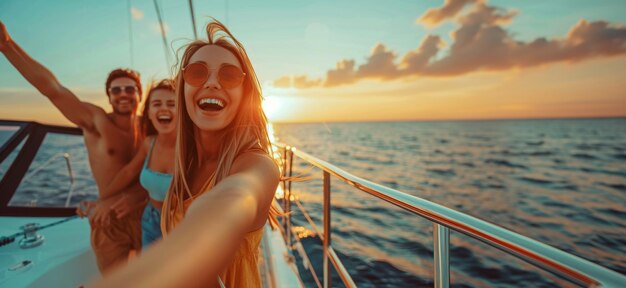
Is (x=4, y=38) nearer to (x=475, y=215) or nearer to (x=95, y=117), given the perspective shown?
(x=95, y=117)

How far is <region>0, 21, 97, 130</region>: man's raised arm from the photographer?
199 centimetres

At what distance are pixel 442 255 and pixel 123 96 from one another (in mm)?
2684

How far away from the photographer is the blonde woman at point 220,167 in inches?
22.8

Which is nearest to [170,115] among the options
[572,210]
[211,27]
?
[211,27]

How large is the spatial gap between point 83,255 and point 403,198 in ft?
9.58

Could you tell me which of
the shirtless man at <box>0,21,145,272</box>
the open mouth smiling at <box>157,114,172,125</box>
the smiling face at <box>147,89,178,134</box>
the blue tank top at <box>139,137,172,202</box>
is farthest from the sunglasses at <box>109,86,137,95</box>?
the blue tank top at <box>139,137,172,202</box>

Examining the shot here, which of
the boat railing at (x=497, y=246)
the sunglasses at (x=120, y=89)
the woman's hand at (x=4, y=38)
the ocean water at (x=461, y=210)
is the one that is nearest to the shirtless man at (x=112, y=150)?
the sunglasses at (x=120, y=89)

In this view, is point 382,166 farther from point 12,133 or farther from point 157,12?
point 12,133

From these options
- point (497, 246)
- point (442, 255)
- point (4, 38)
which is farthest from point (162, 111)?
point (497, 246)

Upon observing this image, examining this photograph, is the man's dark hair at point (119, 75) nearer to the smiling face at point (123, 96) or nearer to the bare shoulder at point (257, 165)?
the smiling face at point (123, 96)

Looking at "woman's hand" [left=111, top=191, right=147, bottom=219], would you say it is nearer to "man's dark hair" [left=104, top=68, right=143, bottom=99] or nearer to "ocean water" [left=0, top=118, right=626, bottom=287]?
"man's dark hair" [left=104, top=68, right=143, bottom=99]

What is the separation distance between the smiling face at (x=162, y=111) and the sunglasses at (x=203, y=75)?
3.63 feet

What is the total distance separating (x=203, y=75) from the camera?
1230mm

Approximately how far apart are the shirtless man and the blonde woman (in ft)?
4.41
